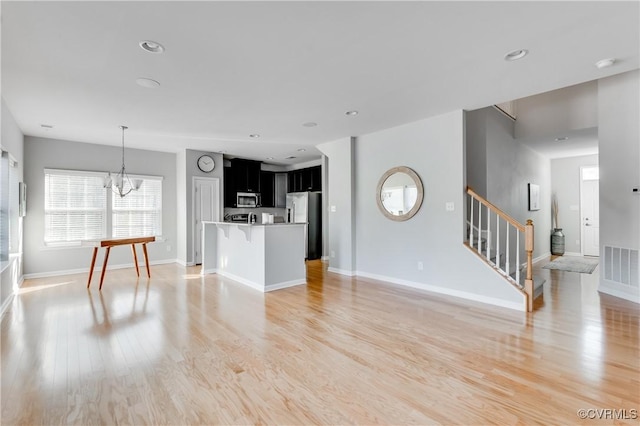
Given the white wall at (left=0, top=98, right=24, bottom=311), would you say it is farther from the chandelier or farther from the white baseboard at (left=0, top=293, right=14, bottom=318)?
the chandelier

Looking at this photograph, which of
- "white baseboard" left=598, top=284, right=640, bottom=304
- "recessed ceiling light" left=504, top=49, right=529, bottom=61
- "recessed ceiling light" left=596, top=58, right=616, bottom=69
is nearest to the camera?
"recessed ceiling light" left=504, top=49, right=529, bottom=61

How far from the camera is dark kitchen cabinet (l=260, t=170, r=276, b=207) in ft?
26.8

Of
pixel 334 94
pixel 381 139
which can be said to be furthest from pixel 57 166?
pixel 381 139

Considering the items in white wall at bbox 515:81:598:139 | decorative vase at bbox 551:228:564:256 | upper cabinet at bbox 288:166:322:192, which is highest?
white wall at bbox 515:81:598:139

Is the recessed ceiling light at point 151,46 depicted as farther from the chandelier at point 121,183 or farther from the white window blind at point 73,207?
the white window blind at point 73,207

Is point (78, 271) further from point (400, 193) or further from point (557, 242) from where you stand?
point (557, 242)

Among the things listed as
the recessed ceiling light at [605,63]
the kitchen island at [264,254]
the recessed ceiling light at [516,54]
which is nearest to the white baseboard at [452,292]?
the kitchen island at [264,254]

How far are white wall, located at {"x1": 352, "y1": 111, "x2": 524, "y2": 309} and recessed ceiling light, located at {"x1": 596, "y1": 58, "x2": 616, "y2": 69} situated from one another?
1435 millimetres

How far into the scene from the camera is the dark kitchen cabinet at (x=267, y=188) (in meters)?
8.17

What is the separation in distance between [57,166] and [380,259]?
6.16 metres

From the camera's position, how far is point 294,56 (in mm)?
2529

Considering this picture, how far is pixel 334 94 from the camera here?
3406 mm

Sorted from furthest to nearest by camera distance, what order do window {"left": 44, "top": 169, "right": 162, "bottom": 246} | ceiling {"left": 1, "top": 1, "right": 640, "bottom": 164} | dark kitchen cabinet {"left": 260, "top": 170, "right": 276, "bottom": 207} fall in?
dark kitchen cabinet {"left": 260, "top": 170, "right": 276, "bottom": 207} → window {"left": 44, "top": 169, "right": 162, "bottom": 246} → ceiling {"left": 1, "top": 1, "right": 640, "bottom": 164}

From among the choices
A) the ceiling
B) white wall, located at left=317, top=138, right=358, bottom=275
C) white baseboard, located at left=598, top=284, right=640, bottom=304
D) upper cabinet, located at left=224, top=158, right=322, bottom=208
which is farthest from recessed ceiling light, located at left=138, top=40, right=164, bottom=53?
white baseboard, located at left=598, top=284, right=640, bottom=304
